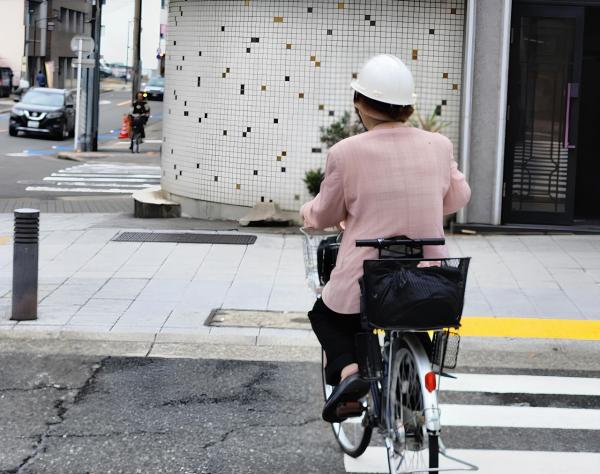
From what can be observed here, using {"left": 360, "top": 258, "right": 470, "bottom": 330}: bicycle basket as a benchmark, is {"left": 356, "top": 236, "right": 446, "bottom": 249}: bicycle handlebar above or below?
above

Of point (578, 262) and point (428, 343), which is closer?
point (428, 343)

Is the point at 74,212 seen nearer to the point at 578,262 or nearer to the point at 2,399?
the point at 578,262

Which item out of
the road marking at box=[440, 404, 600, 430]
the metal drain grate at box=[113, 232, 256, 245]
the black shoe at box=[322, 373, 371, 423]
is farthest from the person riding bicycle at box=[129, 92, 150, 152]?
the black shoe at box=[322, 373, 371, 423]

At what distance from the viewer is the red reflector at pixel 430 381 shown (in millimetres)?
4264

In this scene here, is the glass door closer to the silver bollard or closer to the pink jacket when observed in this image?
the silver bollard

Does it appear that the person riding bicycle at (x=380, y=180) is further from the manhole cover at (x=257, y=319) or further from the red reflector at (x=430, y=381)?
the manhole cover at (x=257, y=319)

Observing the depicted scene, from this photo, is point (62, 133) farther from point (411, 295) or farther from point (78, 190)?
point (411, 295)

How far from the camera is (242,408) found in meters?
6.33

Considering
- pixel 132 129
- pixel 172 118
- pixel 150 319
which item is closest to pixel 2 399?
pixel 150 319

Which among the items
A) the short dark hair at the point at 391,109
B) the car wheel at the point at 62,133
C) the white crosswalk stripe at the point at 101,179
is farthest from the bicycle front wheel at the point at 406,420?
the car wheel at the point at 62,133

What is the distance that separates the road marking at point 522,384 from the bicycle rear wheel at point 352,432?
148 centimetres

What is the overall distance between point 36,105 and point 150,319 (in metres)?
28.4

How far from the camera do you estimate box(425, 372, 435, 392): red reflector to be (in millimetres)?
4264

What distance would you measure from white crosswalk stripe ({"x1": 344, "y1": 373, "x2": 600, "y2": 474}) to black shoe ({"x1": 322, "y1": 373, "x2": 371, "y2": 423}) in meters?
0.51
